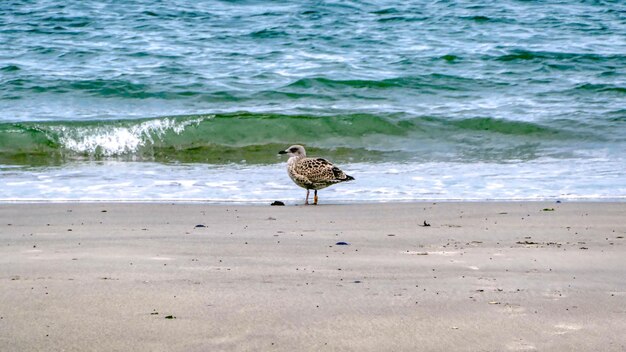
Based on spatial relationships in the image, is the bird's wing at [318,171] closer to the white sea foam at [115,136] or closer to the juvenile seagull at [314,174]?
the juvenile seagull at [314,174]

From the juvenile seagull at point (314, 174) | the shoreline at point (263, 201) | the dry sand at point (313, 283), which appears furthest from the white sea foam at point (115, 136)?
the dry sand at point (313, 283)

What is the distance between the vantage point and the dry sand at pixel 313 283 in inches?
135

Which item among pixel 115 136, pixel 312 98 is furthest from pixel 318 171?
pixel 312 98

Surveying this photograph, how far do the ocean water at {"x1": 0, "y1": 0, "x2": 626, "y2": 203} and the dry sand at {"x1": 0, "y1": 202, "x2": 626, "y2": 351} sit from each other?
1.98 metres

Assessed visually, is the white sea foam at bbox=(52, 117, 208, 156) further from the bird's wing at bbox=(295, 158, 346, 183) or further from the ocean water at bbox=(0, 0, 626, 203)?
the bird's wing at bbox=(295, 158, 346, 183)

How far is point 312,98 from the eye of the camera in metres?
15.6

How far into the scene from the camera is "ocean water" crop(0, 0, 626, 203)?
31.1 ft

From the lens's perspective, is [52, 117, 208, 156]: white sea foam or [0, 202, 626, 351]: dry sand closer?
[0, 202, 626, 351]: dry sand

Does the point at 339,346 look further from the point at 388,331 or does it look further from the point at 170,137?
the point at 170,137

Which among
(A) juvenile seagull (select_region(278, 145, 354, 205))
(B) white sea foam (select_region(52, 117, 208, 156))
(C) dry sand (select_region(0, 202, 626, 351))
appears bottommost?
(B) white sea foam (select_region(52, 117, 208, 156))

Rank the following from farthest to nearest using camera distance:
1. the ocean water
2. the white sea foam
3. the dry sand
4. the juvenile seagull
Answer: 1. the white sea foam
2. the ocean water
3. the juvenile seagull
4. the dry sand

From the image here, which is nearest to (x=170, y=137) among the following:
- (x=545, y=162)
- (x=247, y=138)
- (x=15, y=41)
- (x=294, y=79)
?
(x=247, y=138)

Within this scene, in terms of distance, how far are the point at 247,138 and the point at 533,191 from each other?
568cm

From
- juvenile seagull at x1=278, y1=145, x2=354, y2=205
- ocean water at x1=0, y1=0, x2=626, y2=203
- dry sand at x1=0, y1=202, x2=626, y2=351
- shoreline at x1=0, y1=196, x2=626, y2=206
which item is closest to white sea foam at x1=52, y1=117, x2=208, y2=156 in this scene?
ocean water at x1=0, y1=0, x2=626, y2=203
